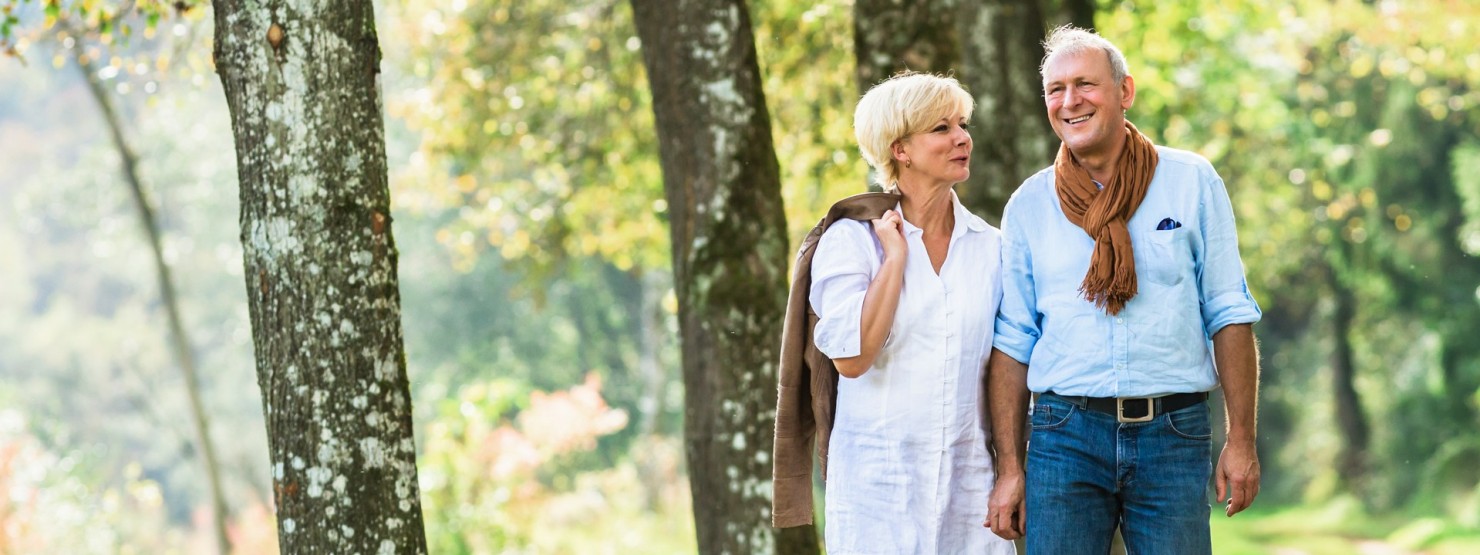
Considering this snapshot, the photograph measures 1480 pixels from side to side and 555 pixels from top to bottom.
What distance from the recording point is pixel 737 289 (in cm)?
614

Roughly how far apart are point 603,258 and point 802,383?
81.6 ft

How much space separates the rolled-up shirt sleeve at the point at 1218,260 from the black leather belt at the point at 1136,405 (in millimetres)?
194

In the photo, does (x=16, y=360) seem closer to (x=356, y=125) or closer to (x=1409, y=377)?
(x=1409, y=377)

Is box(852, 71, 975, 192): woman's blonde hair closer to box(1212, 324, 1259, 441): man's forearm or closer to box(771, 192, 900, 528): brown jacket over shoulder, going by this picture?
box(771, 192, 900, 528): brown jacket over shoulder

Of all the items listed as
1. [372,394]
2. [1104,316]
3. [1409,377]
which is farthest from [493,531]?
[1409,377]

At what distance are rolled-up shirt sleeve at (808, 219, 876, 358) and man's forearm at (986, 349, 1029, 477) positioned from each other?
1.35 ft

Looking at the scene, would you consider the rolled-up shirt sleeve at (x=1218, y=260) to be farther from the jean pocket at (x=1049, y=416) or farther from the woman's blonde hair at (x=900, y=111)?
the woman's blonde hair at (x=900, y=111)

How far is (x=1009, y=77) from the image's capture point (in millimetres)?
7469

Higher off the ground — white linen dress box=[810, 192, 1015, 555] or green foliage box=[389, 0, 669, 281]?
green foliage box=[389, 0, 669, 281]

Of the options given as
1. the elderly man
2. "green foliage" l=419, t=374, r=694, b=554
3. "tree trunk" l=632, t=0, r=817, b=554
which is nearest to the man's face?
the elderly man

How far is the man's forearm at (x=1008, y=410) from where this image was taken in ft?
13.4

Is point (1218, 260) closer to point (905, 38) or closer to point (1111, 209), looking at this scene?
point (1111, 209)

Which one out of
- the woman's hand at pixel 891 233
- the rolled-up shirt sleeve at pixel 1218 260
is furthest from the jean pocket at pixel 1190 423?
the woman's hand at pixel 891 233

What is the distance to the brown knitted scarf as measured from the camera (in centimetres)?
386
